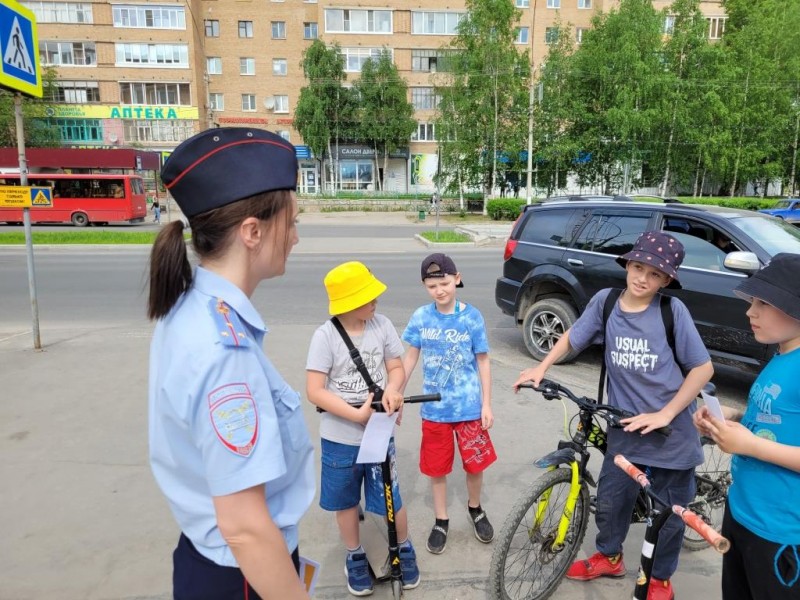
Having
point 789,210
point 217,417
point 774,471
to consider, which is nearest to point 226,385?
point 217,417

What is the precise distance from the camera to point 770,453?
1789mm

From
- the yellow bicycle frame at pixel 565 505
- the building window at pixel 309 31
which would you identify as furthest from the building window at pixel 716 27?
the yellow bicycle frame at pixel 565 505

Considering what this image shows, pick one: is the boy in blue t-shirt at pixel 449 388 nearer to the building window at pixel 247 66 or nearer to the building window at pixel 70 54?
the building window at pixel 247 66

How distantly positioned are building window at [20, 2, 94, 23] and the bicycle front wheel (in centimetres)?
5344

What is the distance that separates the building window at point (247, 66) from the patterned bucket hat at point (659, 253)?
50.1m

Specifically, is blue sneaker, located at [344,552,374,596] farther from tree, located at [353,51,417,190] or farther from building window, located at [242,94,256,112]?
building window, located at [242,94,256,112]

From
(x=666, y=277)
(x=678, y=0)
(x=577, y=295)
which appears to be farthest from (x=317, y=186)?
(x=666, y=277)

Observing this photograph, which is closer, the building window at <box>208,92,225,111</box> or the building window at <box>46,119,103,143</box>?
the building window at <box>46,119,103,143</box>

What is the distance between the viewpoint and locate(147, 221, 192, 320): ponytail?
4.03ft

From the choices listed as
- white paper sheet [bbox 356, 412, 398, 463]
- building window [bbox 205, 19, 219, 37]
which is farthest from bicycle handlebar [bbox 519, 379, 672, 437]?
building window [bbox 205, 19, 219, 37]

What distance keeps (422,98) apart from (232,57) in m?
16.5

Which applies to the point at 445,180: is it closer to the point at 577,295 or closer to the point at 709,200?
the point at 709,200

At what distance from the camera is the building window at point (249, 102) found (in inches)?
1849

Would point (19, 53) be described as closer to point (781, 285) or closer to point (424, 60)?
point (781, 285)
